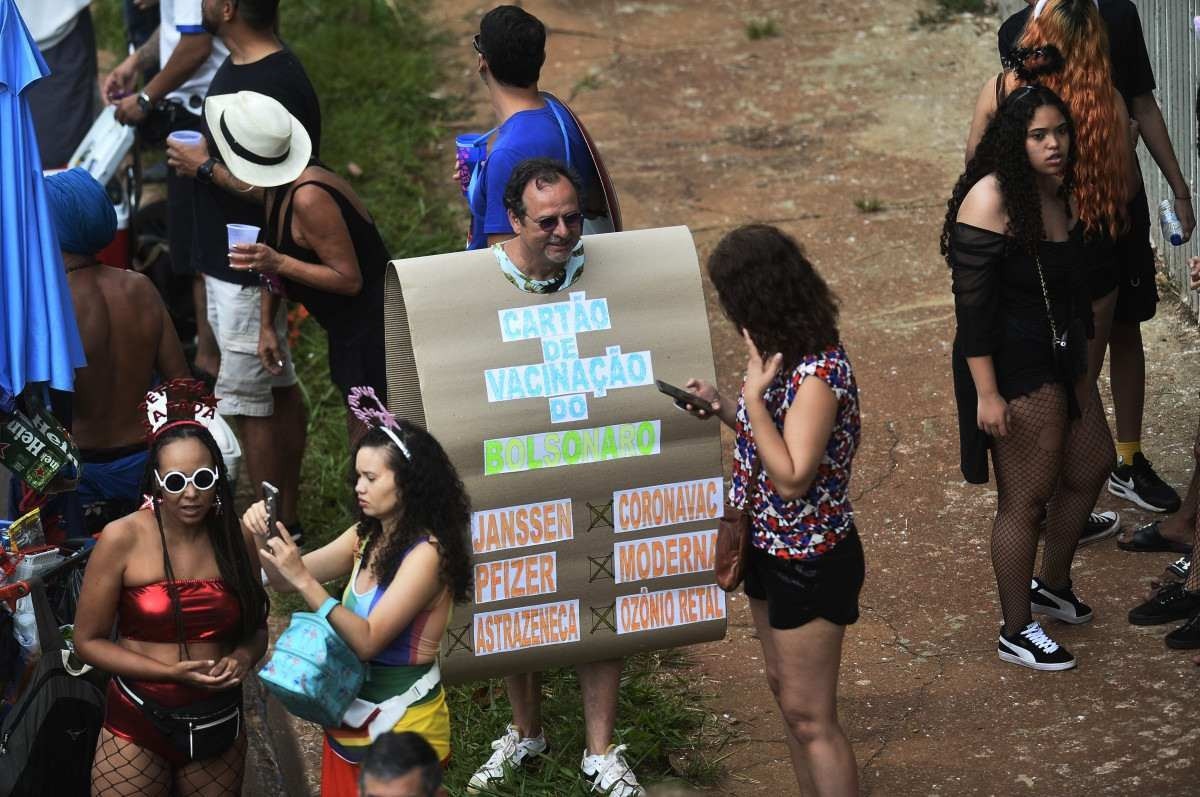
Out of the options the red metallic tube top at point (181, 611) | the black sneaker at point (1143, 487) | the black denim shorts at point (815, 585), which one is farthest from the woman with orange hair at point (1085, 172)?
the red metallic tube top at point (181, 611)

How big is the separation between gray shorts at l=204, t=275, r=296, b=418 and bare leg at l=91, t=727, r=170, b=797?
2.27m

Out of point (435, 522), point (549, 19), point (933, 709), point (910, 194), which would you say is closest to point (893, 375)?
point (910, 194)

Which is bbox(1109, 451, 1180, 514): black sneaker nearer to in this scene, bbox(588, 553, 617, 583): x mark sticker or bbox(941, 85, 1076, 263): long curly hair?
bbox(941, 85, 1076, 263): long curly hair

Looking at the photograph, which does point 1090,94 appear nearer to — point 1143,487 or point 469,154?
point 1143,487

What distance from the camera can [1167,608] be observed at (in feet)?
17.2

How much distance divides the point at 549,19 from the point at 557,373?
7797 millimetres

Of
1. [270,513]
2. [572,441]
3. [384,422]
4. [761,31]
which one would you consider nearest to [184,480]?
[270,513]

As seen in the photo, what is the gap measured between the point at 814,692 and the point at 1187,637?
5.65 ft

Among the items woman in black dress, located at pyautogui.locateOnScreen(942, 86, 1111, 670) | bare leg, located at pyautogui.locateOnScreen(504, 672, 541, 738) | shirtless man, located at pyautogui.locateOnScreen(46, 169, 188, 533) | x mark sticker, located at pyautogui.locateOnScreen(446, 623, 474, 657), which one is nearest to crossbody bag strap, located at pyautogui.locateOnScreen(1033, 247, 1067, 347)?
woman in black dress, located at pyautogui.locateOnScreen(942, 86, 1111, 670)

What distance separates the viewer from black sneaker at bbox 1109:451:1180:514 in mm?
5914

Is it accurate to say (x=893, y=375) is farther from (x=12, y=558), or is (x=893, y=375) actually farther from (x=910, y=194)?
(x=12, y=558)

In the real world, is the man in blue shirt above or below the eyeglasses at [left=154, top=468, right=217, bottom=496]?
above

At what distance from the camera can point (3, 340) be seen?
472cm

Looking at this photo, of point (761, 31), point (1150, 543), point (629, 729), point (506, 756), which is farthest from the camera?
point (761, 31)
